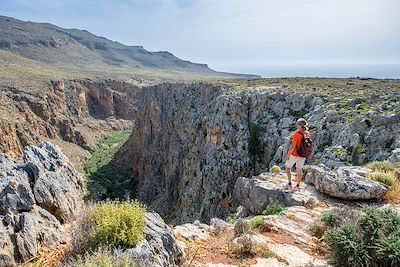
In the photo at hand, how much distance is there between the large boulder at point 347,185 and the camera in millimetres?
10742

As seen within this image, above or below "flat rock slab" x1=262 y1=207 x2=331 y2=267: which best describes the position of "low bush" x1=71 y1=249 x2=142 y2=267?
above

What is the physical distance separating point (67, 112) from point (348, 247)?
6549 cm

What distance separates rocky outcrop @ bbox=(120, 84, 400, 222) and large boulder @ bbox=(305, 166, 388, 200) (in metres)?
6.53

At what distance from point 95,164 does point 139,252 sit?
171ft

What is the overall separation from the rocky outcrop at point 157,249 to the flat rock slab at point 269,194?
5190mm

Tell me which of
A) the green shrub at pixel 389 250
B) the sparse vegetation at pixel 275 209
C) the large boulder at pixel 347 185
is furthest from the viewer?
the large boulder at pixel 347 185

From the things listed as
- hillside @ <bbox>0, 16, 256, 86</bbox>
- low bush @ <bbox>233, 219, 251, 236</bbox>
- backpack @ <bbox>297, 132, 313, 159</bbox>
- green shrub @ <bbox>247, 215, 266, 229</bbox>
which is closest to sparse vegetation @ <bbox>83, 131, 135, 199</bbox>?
backpack @ <bbox>297, 132, 313, 159</bbox>

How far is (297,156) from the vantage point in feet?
36.9

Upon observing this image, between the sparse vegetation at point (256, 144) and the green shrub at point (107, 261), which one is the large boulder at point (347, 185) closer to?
the green shrub at point (107, 261)

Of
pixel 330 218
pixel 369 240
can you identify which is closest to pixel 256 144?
pixel 330 218

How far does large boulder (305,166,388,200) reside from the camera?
35.2ft

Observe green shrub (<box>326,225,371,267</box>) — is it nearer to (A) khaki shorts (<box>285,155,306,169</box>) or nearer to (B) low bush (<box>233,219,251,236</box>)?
(B) low bush (<box>233,219,251,236</box>)

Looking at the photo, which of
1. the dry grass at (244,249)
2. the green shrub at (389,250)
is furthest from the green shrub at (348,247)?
the dry grass at (244,249)

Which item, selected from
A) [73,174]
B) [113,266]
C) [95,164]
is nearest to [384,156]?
[73,174]
